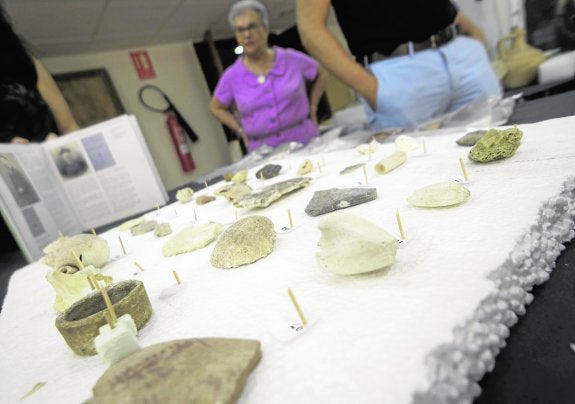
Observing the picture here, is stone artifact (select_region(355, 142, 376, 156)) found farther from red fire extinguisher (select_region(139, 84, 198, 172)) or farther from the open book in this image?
red fire extinguisher (select_region(139, 84, 198, 172))

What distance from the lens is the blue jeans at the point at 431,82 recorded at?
1.39 metres

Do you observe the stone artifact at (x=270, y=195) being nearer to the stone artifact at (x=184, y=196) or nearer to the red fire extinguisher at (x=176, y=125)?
the stone artifact at (x=184, y=196)

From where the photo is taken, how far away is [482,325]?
0.35 m

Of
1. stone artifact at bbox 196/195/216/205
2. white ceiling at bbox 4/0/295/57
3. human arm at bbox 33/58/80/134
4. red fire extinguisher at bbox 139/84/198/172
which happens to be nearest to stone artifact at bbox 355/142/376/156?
stone artifact at bbox 196/195/216/205

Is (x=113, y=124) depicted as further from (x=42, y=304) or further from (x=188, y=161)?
(x=188, y=161)

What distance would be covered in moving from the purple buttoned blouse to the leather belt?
734 millimetres

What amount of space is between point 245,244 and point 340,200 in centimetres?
26

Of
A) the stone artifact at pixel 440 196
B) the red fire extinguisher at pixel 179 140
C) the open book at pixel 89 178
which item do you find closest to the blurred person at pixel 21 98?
the open book at pixel 89 178

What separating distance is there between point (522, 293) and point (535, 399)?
130 mm

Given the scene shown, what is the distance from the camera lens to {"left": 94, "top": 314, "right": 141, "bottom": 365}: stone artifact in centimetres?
43

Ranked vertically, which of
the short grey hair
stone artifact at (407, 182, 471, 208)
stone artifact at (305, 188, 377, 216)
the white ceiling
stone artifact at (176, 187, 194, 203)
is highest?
the white ceiling

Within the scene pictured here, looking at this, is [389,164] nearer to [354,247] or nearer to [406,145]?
[406,145]

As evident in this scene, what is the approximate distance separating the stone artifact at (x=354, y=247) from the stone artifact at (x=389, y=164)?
0.42m

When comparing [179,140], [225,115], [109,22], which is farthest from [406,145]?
[179,140]
